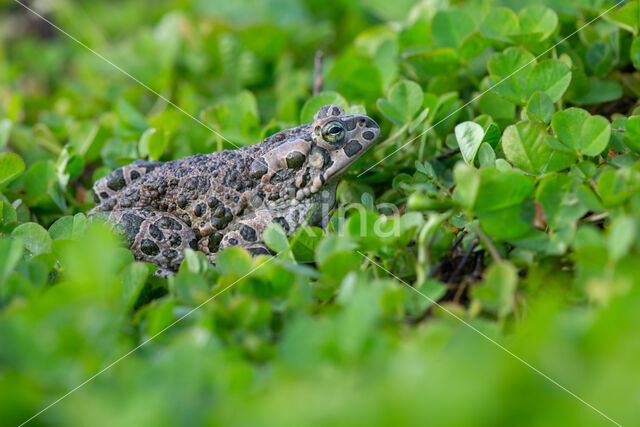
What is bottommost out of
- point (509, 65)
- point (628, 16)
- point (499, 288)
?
point (499, 288)

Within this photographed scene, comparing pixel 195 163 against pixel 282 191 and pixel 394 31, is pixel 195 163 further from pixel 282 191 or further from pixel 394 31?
pixel 394 31

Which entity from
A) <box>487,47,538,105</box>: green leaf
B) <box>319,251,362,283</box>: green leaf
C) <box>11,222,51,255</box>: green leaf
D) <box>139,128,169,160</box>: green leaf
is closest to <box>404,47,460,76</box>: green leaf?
<box>487,47,538,105</box>: green leaf

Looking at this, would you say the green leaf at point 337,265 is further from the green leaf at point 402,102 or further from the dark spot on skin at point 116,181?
the dark spot on skin at point 116,181

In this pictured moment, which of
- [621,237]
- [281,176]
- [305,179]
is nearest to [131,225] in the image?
[281,176]

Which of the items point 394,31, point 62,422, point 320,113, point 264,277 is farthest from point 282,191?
point 62,422

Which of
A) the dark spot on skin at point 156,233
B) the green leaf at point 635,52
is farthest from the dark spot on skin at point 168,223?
the green leaf at point 635,52

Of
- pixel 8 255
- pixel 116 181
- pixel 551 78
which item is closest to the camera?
pixel 8 255

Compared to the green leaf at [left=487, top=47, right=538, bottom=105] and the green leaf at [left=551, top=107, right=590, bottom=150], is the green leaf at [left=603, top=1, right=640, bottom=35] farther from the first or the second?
the green leaf at [left=551, top=107, right=590, bottom=150]

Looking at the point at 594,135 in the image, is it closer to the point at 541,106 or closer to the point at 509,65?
the point at 541,106
